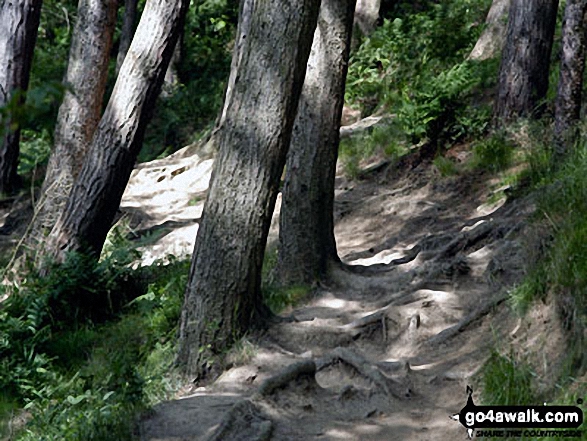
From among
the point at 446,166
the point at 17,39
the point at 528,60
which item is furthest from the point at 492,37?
the point at 17,39

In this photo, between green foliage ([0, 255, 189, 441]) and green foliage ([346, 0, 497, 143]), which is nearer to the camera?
green foliage ([0, 255, 189, 441])

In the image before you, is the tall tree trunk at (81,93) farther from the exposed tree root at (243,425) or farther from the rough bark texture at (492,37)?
the exposed tree root at (243,425)

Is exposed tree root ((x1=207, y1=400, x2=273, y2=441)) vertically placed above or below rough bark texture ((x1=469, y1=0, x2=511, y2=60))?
below

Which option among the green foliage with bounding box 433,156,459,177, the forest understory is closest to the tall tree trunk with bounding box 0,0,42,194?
the forest understory

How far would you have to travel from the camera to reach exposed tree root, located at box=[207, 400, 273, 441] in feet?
17.3

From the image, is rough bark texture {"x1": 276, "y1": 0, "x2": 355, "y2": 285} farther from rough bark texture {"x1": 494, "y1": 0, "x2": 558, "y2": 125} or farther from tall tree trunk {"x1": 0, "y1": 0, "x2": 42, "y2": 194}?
tall tree trunk {"x1": 0, "y1": 0, "x2": 42, "y2": 194}

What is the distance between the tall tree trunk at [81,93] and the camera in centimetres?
1205

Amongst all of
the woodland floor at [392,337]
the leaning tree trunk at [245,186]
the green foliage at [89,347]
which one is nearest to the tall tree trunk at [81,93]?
the green foliage at [89,347]

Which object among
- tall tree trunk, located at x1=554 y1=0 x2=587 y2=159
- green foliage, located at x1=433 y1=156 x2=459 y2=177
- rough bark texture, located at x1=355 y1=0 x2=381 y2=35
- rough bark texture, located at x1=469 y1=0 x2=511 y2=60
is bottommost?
green foliage, located at x1=433 y1=156 x2=459 y2=177

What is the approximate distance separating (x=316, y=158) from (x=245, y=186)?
1939 mm

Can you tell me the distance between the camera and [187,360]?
713 cm

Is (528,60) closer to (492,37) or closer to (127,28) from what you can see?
(492,37)

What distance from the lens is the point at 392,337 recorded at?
7461 mm

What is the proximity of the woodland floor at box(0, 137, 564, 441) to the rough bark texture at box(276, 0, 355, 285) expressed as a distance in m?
0.36
